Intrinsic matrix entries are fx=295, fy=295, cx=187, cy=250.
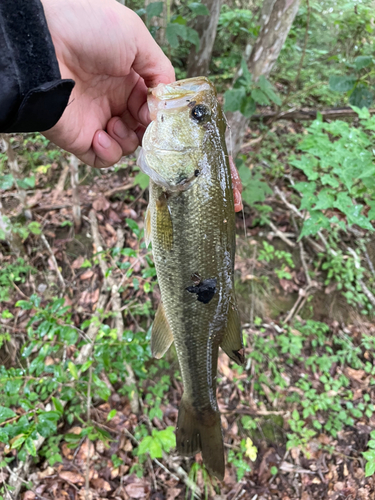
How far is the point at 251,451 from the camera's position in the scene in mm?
3088

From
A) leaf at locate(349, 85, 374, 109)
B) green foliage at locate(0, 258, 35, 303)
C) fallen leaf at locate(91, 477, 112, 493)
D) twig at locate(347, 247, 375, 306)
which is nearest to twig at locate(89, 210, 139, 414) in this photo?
fallen leaf at locate(91, 477, 112, 493)

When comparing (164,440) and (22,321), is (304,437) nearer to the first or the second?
(164,440)

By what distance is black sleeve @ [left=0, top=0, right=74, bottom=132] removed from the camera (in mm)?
1350

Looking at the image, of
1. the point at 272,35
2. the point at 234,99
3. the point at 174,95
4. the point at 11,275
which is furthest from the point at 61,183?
the point at 272,35

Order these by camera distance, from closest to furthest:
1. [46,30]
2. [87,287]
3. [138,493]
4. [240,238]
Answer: [46,30] < [138,493] < [87,287] < [240,238]

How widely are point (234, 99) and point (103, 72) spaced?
1.91m

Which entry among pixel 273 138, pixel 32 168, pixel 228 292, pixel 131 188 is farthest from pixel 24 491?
pixel 273 138

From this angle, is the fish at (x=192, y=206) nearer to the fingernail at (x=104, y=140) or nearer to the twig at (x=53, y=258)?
the fingernail at (x=104, y=140)

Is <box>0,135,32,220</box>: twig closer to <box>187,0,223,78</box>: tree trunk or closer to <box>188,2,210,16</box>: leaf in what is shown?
<box>188,2,210,16</box>: leaf

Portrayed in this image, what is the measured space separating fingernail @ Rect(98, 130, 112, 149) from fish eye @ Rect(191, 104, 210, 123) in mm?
839

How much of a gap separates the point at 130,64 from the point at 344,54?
6.27 m

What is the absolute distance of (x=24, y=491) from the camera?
99.0 inches

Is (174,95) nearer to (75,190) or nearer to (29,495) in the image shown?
(75,190)

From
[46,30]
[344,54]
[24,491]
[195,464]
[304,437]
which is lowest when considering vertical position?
[304,437]
